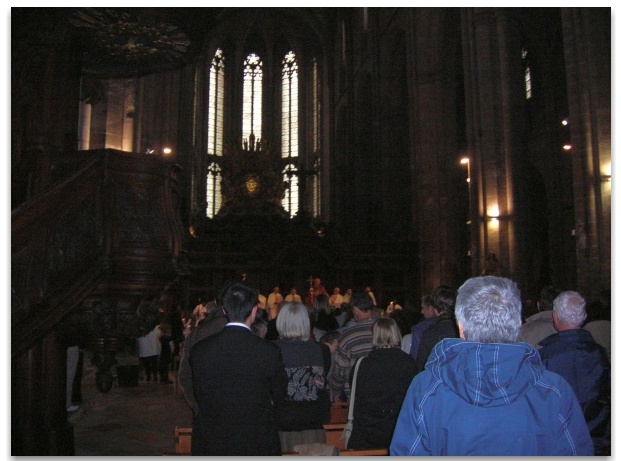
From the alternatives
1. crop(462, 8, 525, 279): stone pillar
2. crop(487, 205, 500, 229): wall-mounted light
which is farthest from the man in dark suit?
crop(487, 205, 500, 229): wall-mounted light

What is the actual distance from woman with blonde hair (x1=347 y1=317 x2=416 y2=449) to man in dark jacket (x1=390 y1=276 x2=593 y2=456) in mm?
1515

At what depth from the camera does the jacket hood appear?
1.61 m

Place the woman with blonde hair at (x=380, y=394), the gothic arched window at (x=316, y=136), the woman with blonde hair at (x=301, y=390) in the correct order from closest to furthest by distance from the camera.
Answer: the woman with blonde hair at (x=380, y=394) < the woman with blonde hair at (x=301, y=390) < the gothic arched window at (x=316, y=136)

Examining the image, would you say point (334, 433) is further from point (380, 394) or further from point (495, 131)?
point (495, 131)

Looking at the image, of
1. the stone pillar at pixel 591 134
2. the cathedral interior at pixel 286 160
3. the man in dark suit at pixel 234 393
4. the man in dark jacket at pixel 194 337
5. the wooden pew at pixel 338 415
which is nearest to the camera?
the man in dark suit at pixel 234 393

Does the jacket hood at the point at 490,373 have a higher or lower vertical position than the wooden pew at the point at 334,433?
higher

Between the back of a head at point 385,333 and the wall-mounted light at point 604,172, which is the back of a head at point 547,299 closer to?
the back of a head at point 385,333

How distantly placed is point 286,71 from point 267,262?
22305 mm

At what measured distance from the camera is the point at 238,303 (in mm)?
2688

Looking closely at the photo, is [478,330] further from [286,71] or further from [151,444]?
[286,71]

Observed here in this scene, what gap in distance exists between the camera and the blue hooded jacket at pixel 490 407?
5.32 feet

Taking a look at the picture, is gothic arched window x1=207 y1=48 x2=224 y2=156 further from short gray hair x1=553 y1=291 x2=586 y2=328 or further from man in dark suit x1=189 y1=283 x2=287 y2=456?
man in dark suit x1=189 y1=283 x2=287 y2=456

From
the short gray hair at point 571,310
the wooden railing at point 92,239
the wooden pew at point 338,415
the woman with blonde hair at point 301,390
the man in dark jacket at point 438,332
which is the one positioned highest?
the wooden railing at point 92,239

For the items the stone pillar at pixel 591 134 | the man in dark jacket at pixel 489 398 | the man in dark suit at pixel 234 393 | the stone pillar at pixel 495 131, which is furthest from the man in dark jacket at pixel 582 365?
the stone pillar at pixel 495 131
